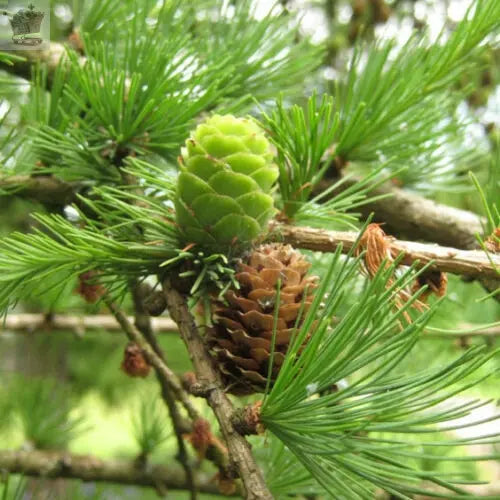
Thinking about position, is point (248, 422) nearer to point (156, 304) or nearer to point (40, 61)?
point (156, 304)

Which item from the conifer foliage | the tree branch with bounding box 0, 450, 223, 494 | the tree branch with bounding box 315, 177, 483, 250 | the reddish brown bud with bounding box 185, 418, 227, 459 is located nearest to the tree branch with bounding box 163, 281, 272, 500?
the conifer foliage

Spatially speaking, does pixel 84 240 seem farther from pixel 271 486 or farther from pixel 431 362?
pixel 431 362

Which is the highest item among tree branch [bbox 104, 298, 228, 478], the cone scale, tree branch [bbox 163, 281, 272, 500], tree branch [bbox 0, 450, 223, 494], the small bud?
the cone scale

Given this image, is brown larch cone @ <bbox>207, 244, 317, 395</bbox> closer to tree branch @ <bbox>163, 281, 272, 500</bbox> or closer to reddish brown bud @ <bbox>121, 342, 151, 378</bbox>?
tree branch @ <bbox>163, 281, 272, 500</bbox>

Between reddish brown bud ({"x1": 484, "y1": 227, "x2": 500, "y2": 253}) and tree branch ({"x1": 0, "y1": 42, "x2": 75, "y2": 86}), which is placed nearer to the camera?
reddish brown bud ({"x1": 484, "y1": 227, "x2": 500, "y2": 253})

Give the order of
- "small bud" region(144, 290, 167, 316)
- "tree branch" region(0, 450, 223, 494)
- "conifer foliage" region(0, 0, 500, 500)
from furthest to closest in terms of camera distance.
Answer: "tree branch" region(0, 450, 223, 494) < "small bud" region(144, 290, 167, 316) < "conifer foliage" region(0, 0, 500, 500)

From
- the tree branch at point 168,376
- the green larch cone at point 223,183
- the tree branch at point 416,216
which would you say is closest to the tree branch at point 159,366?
the tree branch at point 168,376

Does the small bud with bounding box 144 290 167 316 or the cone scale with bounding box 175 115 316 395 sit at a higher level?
the cone scale with bounding box 175 115 316 395
